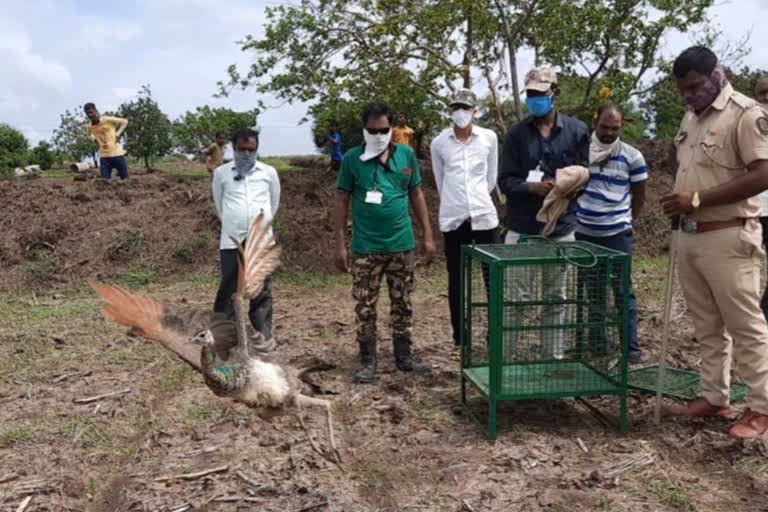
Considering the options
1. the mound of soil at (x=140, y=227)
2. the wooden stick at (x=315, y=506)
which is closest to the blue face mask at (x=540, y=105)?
the wooden stick at (x=315, y=506)

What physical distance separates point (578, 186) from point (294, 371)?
235cm

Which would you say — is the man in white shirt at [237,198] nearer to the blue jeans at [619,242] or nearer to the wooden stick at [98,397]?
the wooden stick at [98,397]

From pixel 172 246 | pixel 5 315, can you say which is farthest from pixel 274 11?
pixel 5 315

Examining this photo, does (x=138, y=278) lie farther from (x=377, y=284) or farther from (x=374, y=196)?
(x=374, y=196)

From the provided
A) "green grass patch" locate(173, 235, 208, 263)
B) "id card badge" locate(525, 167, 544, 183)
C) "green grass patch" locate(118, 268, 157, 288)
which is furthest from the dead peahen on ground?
"green grass patch" locate(173, 235, 208, 263)

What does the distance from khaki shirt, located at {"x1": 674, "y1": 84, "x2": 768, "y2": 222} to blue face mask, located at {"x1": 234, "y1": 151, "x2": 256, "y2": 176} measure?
3233 millimetres

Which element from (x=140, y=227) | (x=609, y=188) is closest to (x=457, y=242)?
(x=609, y=188)

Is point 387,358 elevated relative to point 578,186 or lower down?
lower down

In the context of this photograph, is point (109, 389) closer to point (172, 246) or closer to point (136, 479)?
point (136, 479)

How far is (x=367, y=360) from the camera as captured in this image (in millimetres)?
5500

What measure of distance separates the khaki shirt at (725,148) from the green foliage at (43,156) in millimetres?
21247

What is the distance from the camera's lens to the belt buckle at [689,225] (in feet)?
13.3

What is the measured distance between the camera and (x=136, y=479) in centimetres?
398

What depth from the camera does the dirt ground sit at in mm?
3668
